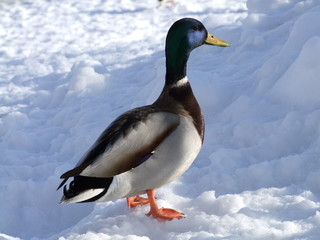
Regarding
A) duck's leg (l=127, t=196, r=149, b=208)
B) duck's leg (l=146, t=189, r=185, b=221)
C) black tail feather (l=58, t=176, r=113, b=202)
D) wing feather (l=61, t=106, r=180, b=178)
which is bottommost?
duck's leg (l=146, t=189, r=185, b=221)

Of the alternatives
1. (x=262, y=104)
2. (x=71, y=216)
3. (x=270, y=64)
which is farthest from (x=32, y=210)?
(x=270, y=64)

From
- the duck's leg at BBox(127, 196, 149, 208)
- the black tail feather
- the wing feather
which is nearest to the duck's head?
the wing feather

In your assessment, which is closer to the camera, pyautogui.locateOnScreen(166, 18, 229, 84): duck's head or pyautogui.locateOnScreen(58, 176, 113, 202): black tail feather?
pyautogui.locateOnScreen(58, 176, 113, 202): black tail feather

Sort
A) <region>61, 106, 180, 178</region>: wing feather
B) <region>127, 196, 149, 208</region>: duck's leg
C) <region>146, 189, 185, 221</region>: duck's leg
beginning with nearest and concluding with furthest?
1. <region>61, 106, 180, 178</region>: wing feather
2. <region>146, 189, 185, 221</region>: duck's leg
3. <region>127, 196, 149, 208</region>: duck's leg

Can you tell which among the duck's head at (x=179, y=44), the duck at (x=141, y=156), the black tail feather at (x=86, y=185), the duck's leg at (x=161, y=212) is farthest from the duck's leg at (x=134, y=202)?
the duck's head at (x=179, y=44)

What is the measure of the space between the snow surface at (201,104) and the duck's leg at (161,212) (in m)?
0.05

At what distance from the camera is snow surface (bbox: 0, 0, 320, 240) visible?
3.63 m

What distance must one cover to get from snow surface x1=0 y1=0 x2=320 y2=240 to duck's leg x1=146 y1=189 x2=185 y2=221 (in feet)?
0.17

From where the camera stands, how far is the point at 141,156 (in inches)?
136

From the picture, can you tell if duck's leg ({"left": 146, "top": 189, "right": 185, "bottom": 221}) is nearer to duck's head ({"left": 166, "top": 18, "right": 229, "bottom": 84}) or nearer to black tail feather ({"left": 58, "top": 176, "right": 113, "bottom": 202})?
black tail feather ({"left": 58, "top": 176, "right": 113, "bottom": 202})

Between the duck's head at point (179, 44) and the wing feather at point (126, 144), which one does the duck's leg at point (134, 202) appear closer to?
the wing feather at point (126, 144)

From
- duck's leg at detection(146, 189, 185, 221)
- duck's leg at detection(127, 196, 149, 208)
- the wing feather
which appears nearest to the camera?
the wing feather

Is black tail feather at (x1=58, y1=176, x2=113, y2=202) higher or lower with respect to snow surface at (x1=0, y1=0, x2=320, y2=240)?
lower

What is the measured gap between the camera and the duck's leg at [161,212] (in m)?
3.58
